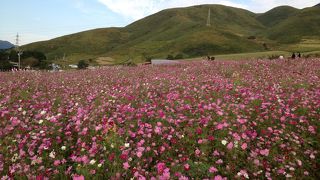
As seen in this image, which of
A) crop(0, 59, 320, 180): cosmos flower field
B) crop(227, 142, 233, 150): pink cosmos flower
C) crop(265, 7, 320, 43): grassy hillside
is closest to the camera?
crop(0, 59, 320, 180): cosmos flower field

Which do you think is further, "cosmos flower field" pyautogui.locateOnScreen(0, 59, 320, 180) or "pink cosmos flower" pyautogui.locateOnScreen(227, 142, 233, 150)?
"pink cosmos flower" pyautogui.locateOnScreen(227, 142, 233, 150)

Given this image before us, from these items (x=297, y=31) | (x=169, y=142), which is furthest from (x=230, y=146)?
(x=297, y=31)

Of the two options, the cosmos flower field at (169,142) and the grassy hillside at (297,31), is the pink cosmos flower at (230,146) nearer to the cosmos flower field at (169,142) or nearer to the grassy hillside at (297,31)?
the cosmos flower field at (169,142)

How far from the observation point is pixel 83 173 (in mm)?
4789

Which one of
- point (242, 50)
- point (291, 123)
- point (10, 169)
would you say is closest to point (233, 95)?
point (291, 123)

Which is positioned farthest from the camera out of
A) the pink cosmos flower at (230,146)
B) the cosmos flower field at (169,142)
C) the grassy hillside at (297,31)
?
the grassy hillside at (297,31)

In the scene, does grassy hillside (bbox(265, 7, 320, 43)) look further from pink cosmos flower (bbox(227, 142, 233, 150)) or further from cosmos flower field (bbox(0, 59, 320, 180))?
pink cosmos flower (bbox(227, 142, 233, 150))

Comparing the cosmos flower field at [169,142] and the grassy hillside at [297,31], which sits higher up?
the grassy hillside at [297,31]

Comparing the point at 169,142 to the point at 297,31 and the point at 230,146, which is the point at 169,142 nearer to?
the point at 230,146

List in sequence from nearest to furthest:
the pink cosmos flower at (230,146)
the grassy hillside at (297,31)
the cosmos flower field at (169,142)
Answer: the cosmos flower field at (169,142)
the pink cosmos flower at (230,146)
the grassy hillside at (297,31)

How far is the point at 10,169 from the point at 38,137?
4.33 feet

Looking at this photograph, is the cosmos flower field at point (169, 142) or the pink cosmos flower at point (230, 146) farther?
the pink cosmos flower at point (230, 146)

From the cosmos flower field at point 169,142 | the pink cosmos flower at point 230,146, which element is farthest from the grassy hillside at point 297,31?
the pink cosmos flower at point 230,146

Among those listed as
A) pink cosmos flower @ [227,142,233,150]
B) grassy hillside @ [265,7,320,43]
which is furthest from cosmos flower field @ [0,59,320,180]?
grassy hillside @ [265,7,320,43]
